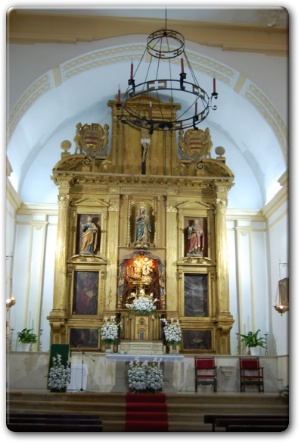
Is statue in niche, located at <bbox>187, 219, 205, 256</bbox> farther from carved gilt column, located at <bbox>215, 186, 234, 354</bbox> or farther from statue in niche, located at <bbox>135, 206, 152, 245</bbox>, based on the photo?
statue in niche, located at <bbox>135, 206, 152, 245</bbox>

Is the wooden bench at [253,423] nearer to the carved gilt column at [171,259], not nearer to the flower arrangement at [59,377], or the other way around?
the flower arrangement at [59,377]

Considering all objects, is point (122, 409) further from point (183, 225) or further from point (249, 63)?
point (249, 63)

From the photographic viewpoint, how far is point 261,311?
43.1 feet

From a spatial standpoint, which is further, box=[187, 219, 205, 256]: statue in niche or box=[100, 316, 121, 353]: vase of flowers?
box=[187, 219, 205, 256]: statue in niche

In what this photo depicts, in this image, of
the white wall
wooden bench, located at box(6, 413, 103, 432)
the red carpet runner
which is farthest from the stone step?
the white wall

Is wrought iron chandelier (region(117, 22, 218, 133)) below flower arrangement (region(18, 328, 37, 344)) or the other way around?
the other way around

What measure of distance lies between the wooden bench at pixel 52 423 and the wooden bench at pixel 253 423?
142 cm

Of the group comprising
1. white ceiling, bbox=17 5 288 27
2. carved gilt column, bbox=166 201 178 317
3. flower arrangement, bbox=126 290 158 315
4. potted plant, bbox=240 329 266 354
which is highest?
white ceiling, bbox=17 5 288 27

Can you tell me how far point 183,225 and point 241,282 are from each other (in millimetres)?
1986

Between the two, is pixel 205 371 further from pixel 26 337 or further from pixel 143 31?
pixel 143 31

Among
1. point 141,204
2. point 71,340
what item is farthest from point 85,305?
point 141,204

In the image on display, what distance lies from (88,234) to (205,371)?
4.14 metres

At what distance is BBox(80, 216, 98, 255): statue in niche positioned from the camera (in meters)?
12.6

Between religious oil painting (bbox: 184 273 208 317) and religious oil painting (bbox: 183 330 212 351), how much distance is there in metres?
0.40
